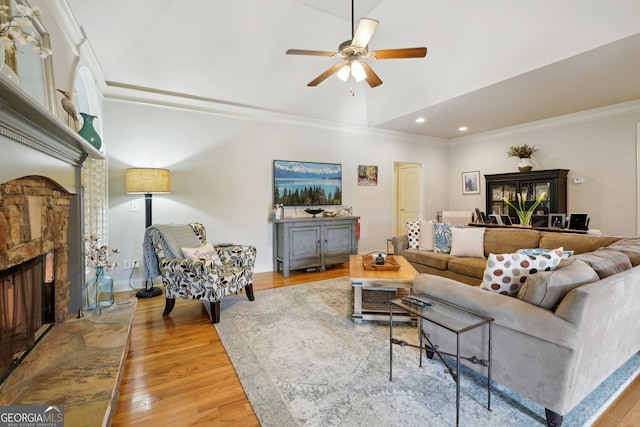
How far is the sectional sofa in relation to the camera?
4.60 feet

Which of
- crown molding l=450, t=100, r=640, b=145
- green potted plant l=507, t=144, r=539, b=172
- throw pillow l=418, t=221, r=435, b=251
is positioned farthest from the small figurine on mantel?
crown molding l=450, t=100, r=640, b=145

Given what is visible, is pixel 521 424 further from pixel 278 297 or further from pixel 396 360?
pixel 278 297

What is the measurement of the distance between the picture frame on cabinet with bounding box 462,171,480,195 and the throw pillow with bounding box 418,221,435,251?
9.15 feet

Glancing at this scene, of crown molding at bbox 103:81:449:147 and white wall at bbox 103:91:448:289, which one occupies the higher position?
crown molding at bbox 103:81:449:147

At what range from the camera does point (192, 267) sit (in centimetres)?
269

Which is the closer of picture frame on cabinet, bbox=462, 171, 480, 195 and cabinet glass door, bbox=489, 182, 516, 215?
cabinet glass door, bbox=489, 182, 516, 215

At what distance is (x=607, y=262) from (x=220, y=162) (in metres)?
4.26

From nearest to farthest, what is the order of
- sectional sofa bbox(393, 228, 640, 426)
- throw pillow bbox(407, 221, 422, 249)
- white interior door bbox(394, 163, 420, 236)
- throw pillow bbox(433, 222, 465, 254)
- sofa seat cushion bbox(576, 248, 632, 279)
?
sectional sofa bbox(393, 228, 640, 426) < sofa seat cushion bbox(576, 248, 632, 279) < throw pillow bbox(433, 222, 465, 254) < throw pillow bbox(407, 221, 422, 249) < white interior door bbox(394, 163, 420, 236)

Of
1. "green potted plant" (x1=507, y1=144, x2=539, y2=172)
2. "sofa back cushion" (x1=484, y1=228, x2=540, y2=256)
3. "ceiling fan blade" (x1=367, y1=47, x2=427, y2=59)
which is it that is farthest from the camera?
"green potted plant" (x1=507, y1=144, x2=539, y2=172)

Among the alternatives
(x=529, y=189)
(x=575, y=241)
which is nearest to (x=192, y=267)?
(x=575, y=241)

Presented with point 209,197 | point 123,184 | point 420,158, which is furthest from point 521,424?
point 420,158

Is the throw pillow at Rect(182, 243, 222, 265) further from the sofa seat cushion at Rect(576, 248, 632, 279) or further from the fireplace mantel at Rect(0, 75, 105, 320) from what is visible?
the sofa seat cushion at Rect(576, 248, 632, 279)

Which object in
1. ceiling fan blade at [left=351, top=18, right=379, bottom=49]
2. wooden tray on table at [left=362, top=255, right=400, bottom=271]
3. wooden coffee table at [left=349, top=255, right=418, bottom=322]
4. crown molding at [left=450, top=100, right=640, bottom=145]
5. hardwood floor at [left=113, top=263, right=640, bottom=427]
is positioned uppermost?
crown molding at [left=450, top=100, right=640, bottom=145]

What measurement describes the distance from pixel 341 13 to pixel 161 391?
417 centimetres
